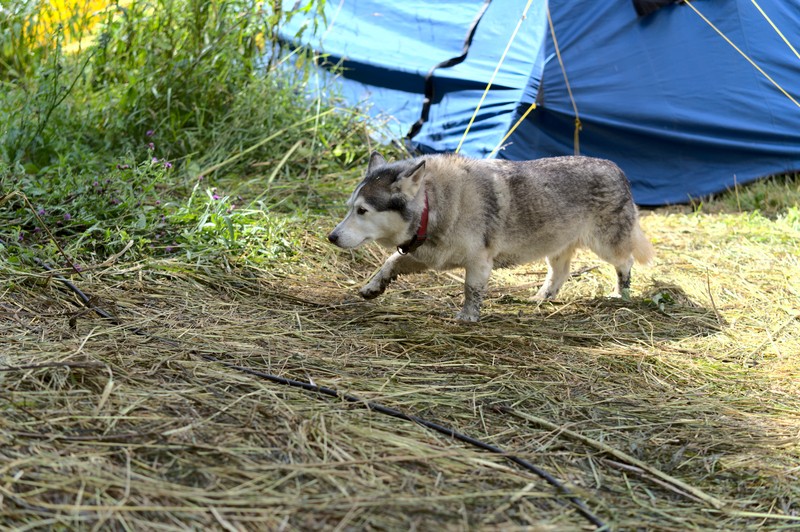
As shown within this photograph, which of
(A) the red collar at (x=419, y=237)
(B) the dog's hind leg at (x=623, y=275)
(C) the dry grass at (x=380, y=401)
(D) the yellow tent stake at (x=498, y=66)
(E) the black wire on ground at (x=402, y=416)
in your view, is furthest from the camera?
(D) the yellow tent stake at (x=498, y=66)

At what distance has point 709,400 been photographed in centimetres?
337

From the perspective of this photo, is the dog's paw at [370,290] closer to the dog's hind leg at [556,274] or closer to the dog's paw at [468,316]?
the dog's paw at [468,316]

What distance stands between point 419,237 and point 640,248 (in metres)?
1.62

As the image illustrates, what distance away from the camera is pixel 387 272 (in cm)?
449

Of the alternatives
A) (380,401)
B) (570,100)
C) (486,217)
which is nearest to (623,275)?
(486,217)

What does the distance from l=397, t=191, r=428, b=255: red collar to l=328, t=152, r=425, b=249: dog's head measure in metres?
0.04

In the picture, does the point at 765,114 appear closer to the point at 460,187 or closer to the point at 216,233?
the point at 460,187

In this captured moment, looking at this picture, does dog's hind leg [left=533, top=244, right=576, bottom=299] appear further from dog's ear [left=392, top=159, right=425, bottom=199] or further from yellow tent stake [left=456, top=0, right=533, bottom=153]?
yellow tent stake [left=456, top=0, right=533, bottom=153]

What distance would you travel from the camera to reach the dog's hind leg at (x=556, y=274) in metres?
5.05

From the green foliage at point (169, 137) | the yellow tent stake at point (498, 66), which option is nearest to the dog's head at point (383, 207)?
the green foliage at point (169, 137)

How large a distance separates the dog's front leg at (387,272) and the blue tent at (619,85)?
252 cm

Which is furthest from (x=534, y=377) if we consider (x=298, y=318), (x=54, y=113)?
(x=54, y=113)

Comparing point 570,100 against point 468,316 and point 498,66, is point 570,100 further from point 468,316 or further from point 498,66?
point 468,316

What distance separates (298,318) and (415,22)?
4.38m
